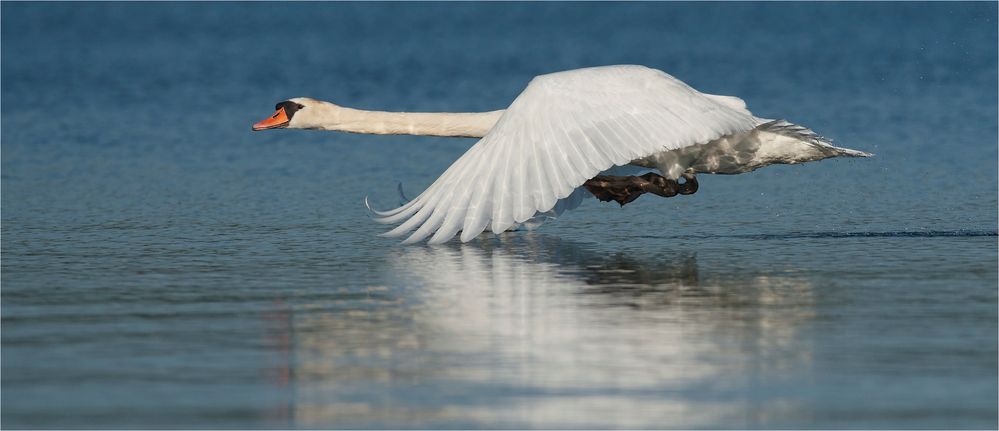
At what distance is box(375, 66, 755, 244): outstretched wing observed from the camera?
8625 millimetres

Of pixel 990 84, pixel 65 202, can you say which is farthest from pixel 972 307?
pixel 990 84

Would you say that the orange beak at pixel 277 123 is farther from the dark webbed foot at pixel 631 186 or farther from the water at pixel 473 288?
the dark webbed foot at pixel 631 186

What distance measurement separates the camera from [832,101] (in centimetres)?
2212

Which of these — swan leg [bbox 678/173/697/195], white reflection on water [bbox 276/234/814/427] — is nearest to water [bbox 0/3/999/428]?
white reflection on water [bbox 276/234/814/427]

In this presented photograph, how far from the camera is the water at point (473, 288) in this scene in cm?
574

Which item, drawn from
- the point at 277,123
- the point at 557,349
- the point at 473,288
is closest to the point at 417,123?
the point at 277,123

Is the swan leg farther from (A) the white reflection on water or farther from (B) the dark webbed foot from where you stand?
(A) the white reflection on water

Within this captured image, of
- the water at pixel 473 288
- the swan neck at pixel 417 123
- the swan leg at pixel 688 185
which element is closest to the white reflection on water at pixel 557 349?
the water at pixel 473 288

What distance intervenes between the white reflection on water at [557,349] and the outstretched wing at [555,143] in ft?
1.06

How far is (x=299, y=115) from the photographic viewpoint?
1180 cm

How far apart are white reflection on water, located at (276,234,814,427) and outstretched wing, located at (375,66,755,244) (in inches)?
12.7

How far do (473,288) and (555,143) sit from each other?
1056 mm

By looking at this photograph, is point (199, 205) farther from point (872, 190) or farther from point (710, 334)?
point (710, 334)

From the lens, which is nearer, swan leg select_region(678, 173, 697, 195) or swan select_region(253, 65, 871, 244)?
swan select_region(253, 65, 871, 244)
